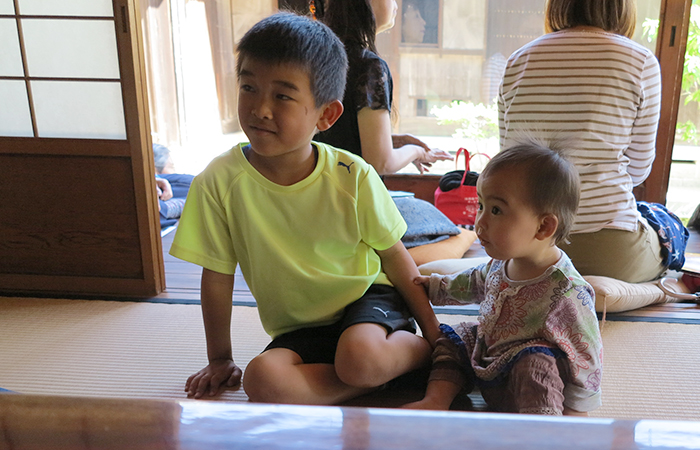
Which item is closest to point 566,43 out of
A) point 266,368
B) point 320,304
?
point 320,304

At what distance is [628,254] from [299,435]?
172 centimetres

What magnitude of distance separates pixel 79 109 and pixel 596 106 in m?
1.81

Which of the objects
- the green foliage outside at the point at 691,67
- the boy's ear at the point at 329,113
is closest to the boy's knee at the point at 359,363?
the boy's ear at the point at 329,113

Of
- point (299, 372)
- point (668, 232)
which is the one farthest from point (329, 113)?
point (668, 232)

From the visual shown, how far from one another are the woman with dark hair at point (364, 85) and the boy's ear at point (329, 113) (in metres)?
0.49

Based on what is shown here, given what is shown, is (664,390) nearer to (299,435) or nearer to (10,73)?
(299,435)

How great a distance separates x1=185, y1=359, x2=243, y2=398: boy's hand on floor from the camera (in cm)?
132

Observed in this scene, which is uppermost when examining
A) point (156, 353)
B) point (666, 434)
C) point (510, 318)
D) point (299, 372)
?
point (666, 434)

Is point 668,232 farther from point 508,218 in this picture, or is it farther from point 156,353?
point 156,353

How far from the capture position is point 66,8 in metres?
2.01

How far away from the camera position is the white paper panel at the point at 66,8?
194 centimetres

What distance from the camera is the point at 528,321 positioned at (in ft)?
3.75

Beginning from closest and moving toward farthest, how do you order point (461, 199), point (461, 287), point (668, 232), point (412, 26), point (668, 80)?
point (461, 287) → point (668, 232) → point (461, 199) → point (668, 80) → point (412, 26)

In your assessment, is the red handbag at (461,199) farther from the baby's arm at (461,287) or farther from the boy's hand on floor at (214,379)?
the boy's hand on floor at (214,379)
